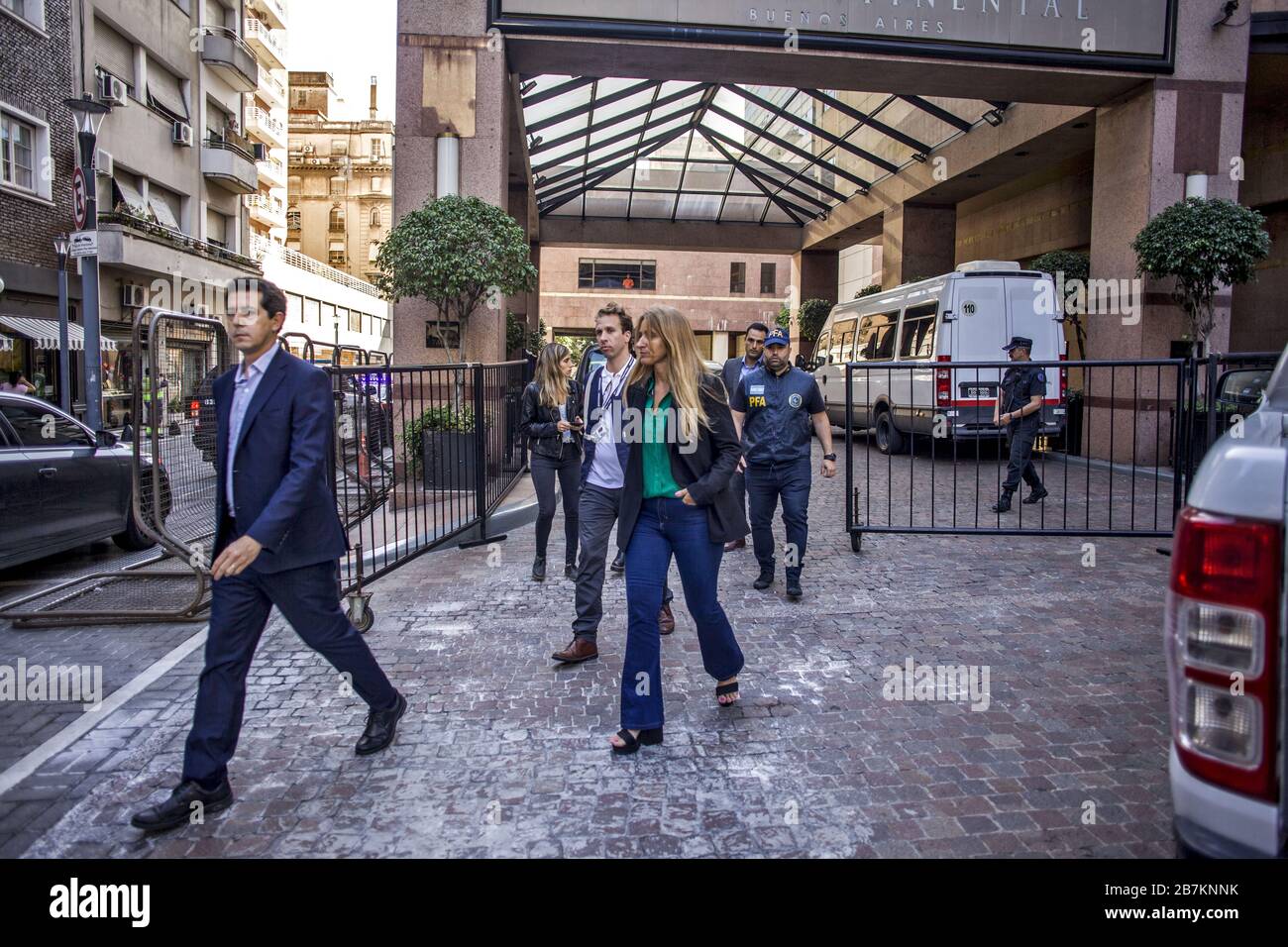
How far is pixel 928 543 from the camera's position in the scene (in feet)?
28.1

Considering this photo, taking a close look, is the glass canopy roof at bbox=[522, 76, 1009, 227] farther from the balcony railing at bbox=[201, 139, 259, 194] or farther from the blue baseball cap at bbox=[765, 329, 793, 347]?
the balcony railing at bbox=[201, 139, 259, 194]

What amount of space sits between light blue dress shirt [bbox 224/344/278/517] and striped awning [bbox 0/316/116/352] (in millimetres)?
18621

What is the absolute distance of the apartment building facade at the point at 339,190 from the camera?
68375mm

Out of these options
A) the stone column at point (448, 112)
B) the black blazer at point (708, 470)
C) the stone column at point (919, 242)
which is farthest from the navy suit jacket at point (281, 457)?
the stone column at point (919, 242)

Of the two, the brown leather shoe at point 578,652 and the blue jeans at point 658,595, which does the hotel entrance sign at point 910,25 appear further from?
the blue jeans at point 658,595

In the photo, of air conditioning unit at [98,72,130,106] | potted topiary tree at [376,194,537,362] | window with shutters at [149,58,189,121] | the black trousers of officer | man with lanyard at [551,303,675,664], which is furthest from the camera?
window with shutters at [149,58,189,121]

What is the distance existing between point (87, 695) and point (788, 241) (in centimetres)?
2644

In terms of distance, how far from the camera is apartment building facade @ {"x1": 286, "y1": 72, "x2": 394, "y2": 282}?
2692 inches

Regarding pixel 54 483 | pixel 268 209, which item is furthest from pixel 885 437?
pixel 268 209

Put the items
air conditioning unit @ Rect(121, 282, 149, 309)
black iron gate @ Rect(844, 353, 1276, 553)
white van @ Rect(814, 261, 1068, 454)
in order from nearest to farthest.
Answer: black iron gate @ Rect(844, 353, 1276, 553), white van @ Rect(814, 261, 1068, 454), air conditioning unit @ Rect(121, 282, 149, 309)

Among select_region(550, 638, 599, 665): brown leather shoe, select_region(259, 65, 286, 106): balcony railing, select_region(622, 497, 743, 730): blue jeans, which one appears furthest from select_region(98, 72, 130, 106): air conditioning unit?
select_region(622, 497, 743, 730): blue jeans

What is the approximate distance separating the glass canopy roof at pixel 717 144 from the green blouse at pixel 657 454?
13824 mm

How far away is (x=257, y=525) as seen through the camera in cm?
342
